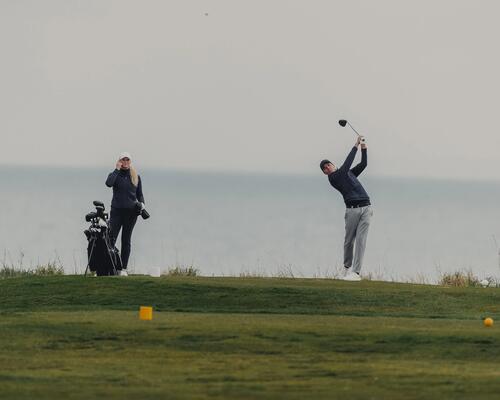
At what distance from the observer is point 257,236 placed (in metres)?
96.8

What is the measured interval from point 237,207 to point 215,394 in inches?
5125

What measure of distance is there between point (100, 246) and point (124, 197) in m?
0.99

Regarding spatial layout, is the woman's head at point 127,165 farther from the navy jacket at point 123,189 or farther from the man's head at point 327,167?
the man's head at point 327,167

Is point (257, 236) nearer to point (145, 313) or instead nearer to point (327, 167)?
point (327, 167)

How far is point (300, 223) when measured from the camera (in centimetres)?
11656

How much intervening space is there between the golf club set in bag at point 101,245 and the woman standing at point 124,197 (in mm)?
129

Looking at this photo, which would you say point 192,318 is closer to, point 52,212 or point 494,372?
point 494,372

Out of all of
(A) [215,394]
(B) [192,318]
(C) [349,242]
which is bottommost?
(A) [215,394]

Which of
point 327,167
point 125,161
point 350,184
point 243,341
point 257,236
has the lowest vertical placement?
point 243,341

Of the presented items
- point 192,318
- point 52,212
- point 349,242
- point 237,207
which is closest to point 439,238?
point 52,212

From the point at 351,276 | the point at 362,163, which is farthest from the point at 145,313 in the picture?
the point at 362,163

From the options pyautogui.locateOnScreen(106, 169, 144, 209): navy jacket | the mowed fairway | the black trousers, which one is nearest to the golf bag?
the black trousers

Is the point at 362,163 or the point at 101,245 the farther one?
the point at 362,163

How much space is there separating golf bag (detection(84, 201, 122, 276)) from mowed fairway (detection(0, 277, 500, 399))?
1008 mm
